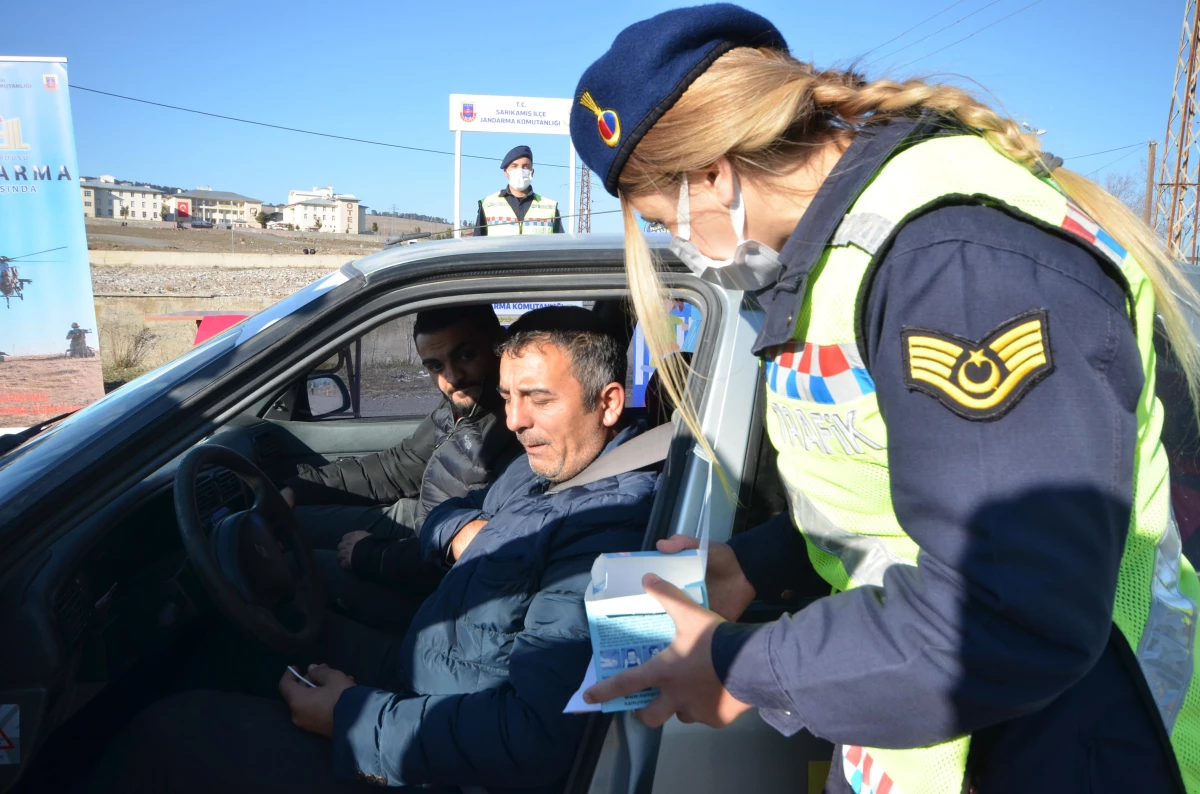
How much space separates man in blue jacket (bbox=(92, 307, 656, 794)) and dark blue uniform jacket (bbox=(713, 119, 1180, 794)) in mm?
719

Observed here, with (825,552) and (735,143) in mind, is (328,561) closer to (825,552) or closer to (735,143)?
(825,552)

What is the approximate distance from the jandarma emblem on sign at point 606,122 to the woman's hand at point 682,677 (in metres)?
0.54

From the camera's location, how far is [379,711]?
1.67 m

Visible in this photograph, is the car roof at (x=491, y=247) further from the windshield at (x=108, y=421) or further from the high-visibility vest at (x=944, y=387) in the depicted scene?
the high-visibility vest at (x=944, y=387)

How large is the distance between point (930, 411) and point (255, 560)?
5.43 ft

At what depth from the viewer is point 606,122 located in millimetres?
1073

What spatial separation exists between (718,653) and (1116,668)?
0.42 m

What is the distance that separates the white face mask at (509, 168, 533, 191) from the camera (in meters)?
8.75

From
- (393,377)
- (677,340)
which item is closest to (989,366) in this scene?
(677,340)

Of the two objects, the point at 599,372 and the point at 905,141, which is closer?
the point at 905,141

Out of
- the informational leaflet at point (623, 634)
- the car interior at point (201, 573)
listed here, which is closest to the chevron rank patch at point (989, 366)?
the informational leaflet at point (623, 634)

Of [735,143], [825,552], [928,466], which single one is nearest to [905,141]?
[735,143]

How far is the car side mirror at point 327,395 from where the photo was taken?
3.73m

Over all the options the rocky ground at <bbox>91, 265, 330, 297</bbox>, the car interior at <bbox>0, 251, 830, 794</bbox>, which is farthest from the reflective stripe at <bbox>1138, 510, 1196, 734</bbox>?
the rocky ground at <bbox>91, 265, 330, 297</bbox>
